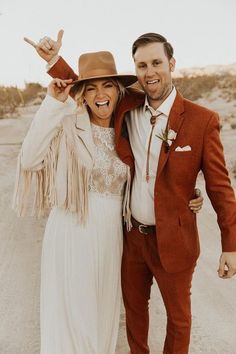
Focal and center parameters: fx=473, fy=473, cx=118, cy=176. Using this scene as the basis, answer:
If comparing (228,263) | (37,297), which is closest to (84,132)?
(228,263)

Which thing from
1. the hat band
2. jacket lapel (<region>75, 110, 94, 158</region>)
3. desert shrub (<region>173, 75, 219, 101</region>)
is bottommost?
desert shrub (<region>173, 75, 219, 101</region>)

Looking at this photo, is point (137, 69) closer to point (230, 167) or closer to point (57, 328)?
point (57, 328)

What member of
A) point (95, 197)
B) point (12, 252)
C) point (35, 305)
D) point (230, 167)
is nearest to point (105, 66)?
point (95, 197)

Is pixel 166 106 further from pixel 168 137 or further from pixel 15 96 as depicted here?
pixel 15 96

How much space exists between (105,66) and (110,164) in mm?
560

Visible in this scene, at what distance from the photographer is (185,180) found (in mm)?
2572

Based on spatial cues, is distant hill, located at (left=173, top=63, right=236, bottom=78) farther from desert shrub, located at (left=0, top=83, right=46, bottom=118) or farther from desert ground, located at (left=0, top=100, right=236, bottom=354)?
desert ground, located at (left=0, top=100, right=236, bottom=354)

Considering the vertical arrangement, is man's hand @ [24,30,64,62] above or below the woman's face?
above

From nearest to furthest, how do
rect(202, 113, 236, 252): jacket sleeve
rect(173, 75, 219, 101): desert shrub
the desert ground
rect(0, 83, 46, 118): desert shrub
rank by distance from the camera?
rect(202, 113, 236, 252): jacket sleeve < the desert ground < rect(0, 83, 46, 118): desert shrub < rect(173, 75, 219, 101): desert shrub

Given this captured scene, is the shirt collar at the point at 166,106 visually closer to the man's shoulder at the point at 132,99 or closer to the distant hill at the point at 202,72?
the man's shoulder at the point at 132,99

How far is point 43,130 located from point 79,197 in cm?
43

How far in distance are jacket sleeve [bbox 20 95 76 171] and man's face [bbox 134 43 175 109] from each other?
47 cm

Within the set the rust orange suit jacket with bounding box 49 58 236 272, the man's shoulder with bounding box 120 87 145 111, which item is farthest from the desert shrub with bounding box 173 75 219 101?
the rust orange suit jacket with bounding box 49 58 236 272

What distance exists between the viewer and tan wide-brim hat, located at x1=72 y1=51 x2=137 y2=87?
266cm
